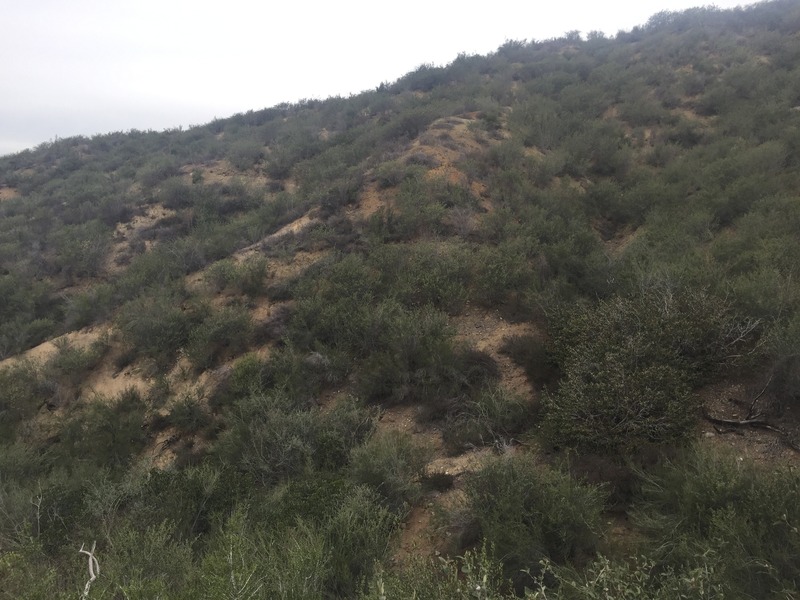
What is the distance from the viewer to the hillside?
3883 millimetres

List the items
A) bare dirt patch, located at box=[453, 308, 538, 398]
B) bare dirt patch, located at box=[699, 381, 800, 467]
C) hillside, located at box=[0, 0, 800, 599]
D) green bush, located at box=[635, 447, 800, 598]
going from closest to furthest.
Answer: green bush, located at box=[635, 447, 800, 598] → hillside, located at box=[0, 0, 800, 599] → bare dirt patch, located at box=[699, 381, 800, 467] → bare dirt patch, located at box=[453, 308, 538, 398]

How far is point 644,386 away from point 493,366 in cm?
270

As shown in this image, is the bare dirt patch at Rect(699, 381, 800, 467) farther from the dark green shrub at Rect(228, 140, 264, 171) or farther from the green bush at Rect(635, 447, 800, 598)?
the dark green shrub at Rect(228, 140, 264, 171)

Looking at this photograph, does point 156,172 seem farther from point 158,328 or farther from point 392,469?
point 392,469

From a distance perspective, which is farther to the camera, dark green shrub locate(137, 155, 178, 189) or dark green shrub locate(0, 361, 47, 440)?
dark green shrub locate(137, 155, 178, 189)

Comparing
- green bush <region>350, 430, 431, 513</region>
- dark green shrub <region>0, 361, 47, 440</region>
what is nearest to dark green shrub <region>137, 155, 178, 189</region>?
dark green shrub <region>0, 361, 47, 440</region>

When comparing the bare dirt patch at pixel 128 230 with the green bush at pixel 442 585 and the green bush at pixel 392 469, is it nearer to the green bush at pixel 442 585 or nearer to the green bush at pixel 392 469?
the green bush at pixel 392 469

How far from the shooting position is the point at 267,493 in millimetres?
5723

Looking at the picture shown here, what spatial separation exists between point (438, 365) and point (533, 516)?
11.9ft

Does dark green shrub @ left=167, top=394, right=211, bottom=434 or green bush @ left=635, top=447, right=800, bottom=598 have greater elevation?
green bush @ left=635, top=447, right=800, bottom=598

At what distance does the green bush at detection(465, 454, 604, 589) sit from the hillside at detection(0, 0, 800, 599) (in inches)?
1.2

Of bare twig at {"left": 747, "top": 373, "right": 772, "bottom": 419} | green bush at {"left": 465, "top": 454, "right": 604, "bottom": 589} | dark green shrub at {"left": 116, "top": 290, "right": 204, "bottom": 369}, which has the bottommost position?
bare twig at {"left": 747, "top": 373, "right": 772, "bottom": 419}

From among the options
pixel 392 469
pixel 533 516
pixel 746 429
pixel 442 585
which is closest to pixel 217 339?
pixel 392 469

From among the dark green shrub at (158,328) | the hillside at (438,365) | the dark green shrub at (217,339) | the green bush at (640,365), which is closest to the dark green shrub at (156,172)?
the hillside at (438,365)
